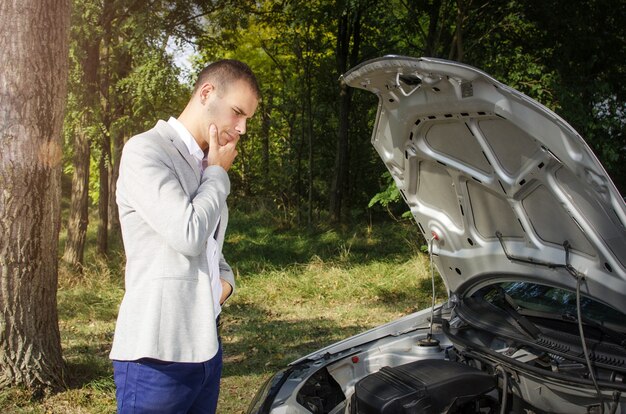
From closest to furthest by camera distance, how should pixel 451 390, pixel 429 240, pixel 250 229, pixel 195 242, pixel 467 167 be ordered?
1. pixel 195 242
2. pixel 451 390
3. pixel 467 167
4. pixel 429 240
5. pixel 250 229

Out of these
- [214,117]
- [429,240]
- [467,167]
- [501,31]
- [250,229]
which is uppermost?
[501,31]

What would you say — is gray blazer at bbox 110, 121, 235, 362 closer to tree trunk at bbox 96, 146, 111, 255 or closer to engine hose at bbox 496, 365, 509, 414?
engine hose at bbox 496, 365, 509, 414

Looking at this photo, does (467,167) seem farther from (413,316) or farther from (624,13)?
(624,13)

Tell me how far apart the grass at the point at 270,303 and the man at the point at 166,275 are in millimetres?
2941

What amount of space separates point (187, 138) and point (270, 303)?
6.39 m

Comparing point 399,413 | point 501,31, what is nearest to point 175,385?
point 399,413

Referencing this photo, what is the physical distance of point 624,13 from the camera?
10945 millimetres

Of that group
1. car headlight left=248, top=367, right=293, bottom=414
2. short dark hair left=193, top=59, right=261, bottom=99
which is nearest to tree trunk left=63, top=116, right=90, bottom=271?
car headlight left=248, top=367, right=293, bottom=414

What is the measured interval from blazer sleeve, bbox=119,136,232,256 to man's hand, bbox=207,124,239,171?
0.12 m

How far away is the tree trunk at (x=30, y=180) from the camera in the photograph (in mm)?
4426

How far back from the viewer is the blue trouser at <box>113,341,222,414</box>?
2055 mm

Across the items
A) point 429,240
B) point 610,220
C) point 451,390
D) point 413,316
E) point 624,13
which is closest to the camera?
point 610,220

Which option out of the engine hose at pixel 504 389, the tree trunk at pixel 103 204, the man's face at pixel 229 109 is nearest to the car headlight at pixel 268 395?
the engine hose at pixel 504 389

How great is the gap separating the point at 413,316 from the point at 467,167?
1.12 metres
